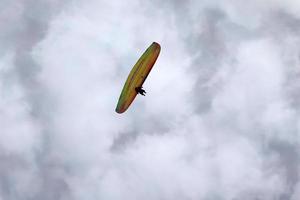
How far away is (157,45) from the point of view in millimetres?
118438

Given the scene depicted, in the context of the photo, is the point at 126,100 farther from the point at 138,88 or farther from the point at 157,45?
the point at 157,45

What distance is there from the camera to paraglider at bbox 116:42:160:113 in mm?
118375

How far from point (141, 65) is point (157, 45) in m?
6.04

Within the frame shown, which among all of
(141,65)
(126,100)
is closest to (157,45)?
(141,65)

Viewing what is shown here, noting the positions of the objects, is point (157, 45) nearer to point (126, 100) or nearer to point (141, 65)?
point (141, 65)

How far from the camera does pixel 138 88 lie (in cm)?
12025

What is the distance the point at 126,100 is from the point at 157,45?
15.1 meters

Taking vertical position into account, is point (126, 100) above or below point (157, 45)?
below

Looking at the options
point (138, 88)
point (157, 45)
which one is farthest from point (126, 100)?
point (157, 45)

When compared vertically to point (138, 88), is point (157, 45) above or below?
above

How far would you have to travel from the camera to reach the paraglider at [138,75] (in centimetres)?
11838

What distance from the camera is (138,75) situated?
119500mm
